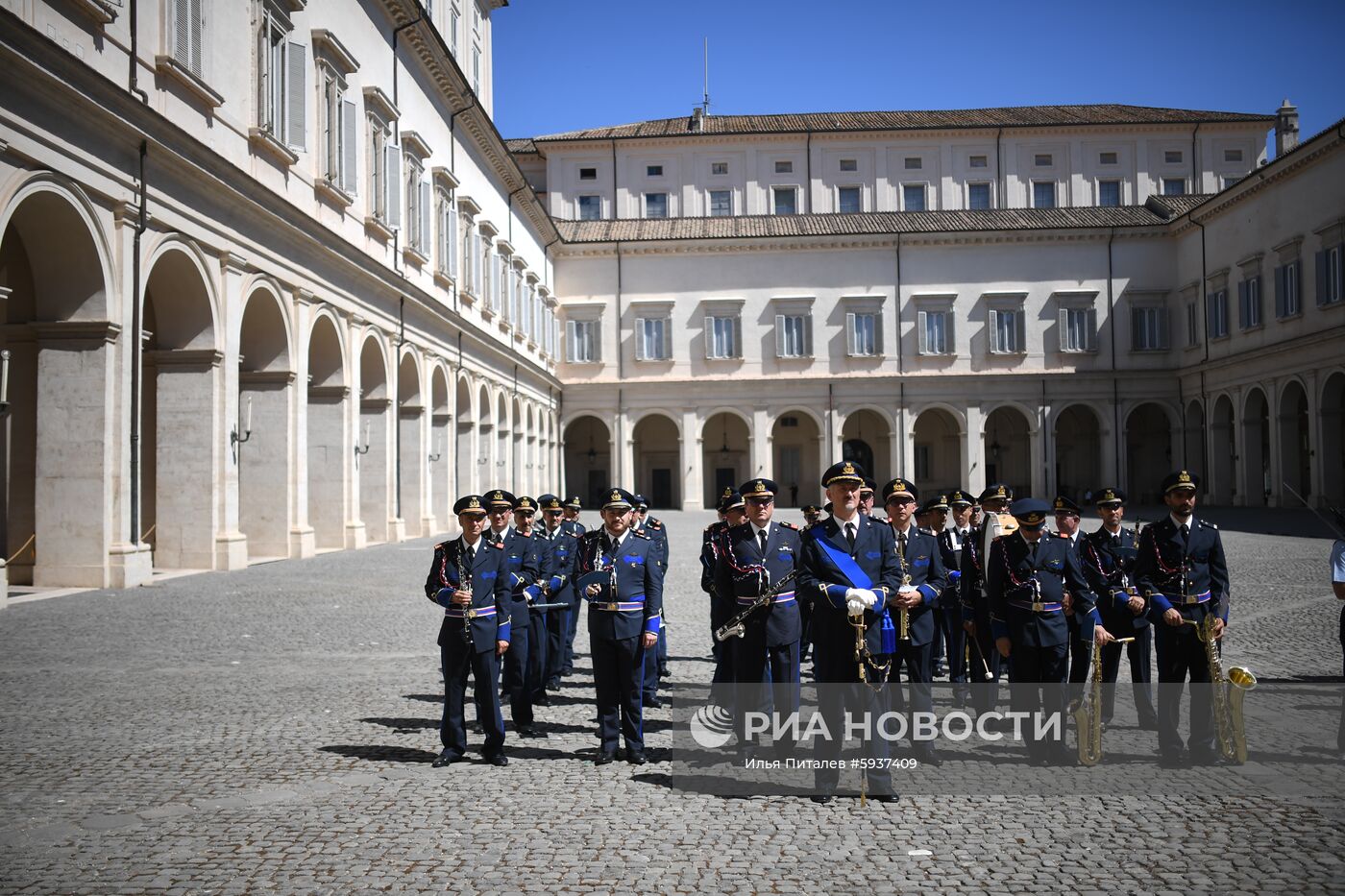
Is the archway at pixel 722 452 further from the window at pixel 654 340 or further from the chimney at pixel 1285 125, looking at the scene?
the chimney at pixel 1285 125

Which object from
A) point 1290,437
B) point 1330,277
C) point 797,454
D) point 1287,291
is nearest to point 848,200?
point 797,454

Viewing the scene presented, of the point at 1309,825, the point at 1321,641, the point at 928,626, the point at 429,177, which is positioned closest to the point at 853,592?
the point at 928,626

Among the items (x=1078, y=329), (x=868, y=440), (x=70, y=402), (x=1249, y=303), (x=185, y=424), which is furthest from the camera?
(x=868, y=440)

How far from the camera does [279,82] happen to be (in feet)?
66.5

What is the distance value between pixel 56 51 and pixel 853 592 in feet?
38.8

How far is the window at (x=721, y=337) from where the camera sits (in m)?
49.7

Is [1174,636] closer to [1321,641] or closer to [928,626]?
[928,626]

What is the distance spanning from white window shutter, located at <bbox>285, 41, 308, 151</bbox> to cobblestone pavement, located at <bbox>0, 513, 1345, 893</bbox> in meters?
13.3

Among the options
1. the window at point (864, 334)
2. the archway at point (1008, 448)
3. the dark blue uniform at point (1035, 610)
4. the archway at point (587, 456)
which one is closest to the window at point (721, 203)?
the window at point (864, 334)

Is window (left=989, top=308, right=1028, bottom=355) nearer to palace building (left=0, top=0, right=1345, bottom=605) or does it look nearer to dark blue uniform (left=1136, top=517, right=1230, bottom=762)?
A: palace building (left=0, top=0, right=1345, bottom=605)

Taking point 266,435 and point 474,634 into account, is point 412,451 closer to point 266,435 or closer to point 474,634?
point 266,435

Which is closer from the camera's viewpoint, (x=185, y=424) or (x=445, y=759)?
(x=445, y=759)

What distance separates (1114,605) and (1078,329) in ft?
145

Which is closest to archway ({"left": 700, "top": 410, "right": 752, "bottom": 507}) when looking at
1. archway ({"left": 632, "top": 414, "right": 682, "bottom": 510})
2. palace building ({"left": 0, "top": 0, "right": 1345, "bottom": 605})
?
palace building ({"left": 0, "top": 0, "right": 1345, "bottom": 605})
